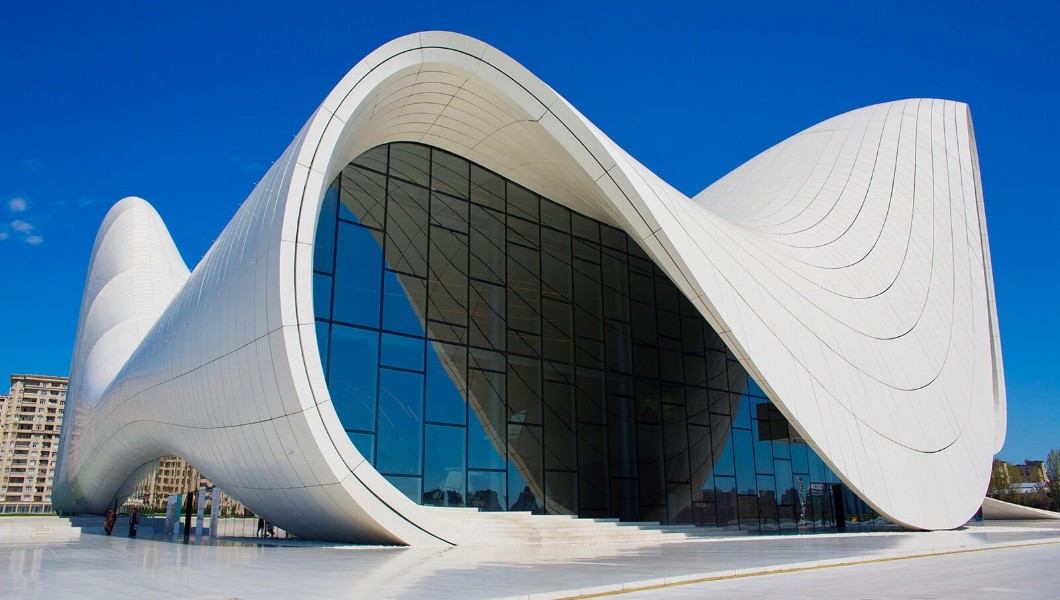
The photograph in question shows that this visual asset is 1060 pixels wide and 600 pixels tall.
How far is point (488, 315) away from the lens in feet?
65.5

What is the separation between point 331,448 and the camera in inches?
474

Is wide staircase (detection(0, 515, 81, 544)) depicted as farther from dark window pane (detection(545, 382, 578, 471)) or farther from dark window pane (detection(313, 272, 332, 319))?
dark window pane (detection(545, 382, 578, 471))

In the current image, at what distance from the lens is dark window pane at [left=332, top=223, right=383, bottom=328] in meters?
17.1

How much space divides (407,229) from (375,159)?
1.96m

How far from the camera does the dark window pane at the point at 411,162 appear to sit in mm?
19609

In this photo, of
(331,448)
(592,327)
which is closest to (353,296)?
(331,448)

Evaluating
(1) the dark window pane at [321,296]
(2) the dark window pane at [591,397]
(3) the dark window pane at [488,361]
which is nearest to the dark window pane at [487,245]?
(3) the dark window pane at [488,361]

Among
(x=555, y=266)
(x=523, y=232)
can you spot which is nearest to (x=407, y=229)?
(x=523, y=232)

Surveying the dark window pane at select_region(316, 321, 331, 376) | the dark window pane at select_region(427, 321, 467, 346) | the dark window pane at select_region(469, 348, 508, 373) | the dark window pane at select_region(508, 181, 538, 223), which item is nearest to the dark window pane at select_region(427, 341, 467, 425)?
the dark window pane at select_region(427, 321, 467, 346)

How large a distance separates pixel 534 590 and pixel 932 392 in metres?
19.6

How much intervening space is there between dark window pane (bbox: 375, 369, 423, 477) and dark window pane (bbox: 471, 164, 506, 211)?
5761 mm

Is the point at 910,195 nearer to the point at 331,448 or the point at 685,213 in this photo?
the point at 685,213

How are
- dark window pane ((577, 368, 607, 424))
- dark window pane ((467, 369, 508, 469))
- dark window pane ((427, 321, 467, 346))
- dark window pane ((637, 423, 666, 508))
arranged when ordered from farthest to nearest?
dark window pane ((637, 423, 666, 508)), dark window pane ((577, 368, 607, 424)), dark window pane ((427, 321, 467, 346)), dark window pane ((467, 369, 508, 469))

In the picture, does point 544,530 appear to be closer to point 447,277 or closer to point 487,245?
point 447,277
